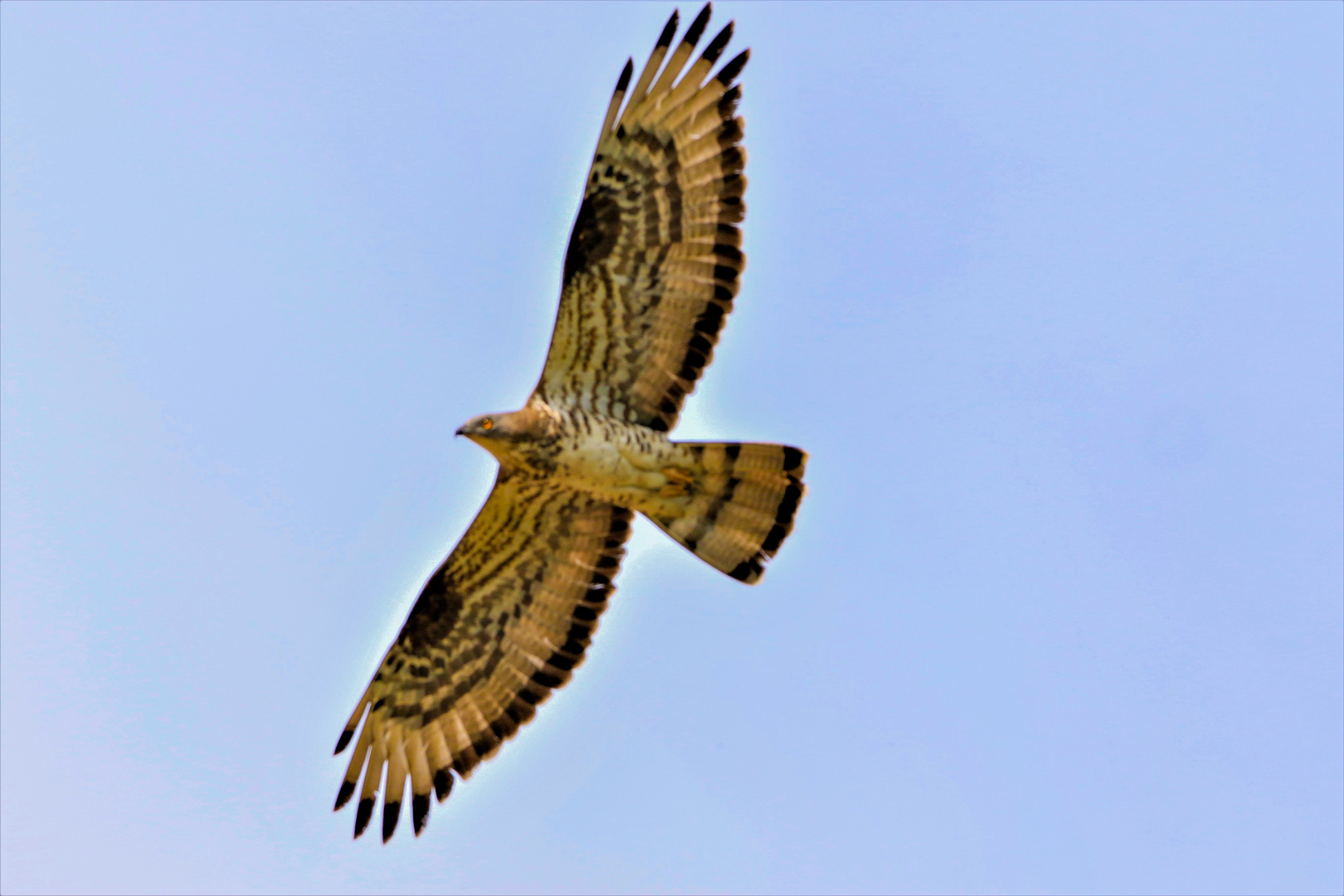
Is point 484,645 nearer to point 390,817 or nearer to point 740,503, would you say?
point 390,817

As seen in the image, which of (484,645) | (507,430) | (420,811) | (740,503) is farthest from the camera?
(484,645)

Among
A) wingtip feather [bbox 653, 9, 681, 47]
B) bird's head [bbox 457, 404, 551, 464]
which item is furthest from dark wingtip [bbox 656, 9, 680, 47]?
bird's head [bbox 457, 404, 551, 464]

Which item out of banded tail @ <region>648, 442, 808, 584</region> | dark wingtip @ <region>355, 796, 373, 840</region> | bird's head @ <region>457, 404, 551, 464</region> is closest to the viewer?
bird's head @ <region>457, 404, 551, 464</region>

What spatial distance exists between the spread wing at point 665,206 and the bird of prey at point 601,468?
1 centimetres

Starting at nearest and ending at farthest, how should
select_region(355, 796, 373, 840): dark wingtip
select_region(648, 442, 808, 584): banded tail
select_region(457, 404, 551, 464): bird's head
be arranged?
select_region(457, 404, 551, 464): bird's head
select_region(648, 442, 808, 584): banded tail
select_region(355, 796, 373, 840): dark wingtip

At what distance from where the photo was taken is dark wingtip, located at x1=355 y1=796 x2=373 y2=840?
12.5 metres

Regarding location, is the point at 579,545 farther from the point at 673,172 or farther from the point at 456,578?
the point at 673,172

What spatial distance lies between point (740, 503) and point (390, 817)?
3505 millimetres

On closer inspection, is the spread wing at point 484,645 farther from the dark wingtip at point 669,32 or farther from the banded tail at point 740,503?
the dark wingtip at point 669,32

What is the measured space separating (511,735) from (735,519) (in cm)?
240

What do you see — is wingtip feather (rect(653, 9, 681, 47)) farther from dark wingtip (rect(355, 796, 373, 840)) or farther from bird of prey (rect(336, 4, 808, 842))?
dark wingtip (rect(355, 796, 373, 840))

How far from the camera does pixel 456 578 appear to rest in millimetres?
12883

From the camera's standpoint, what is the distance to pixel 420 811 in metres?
12.6

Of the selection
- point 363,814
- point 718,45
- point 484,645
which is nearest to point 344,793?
point 363,814
